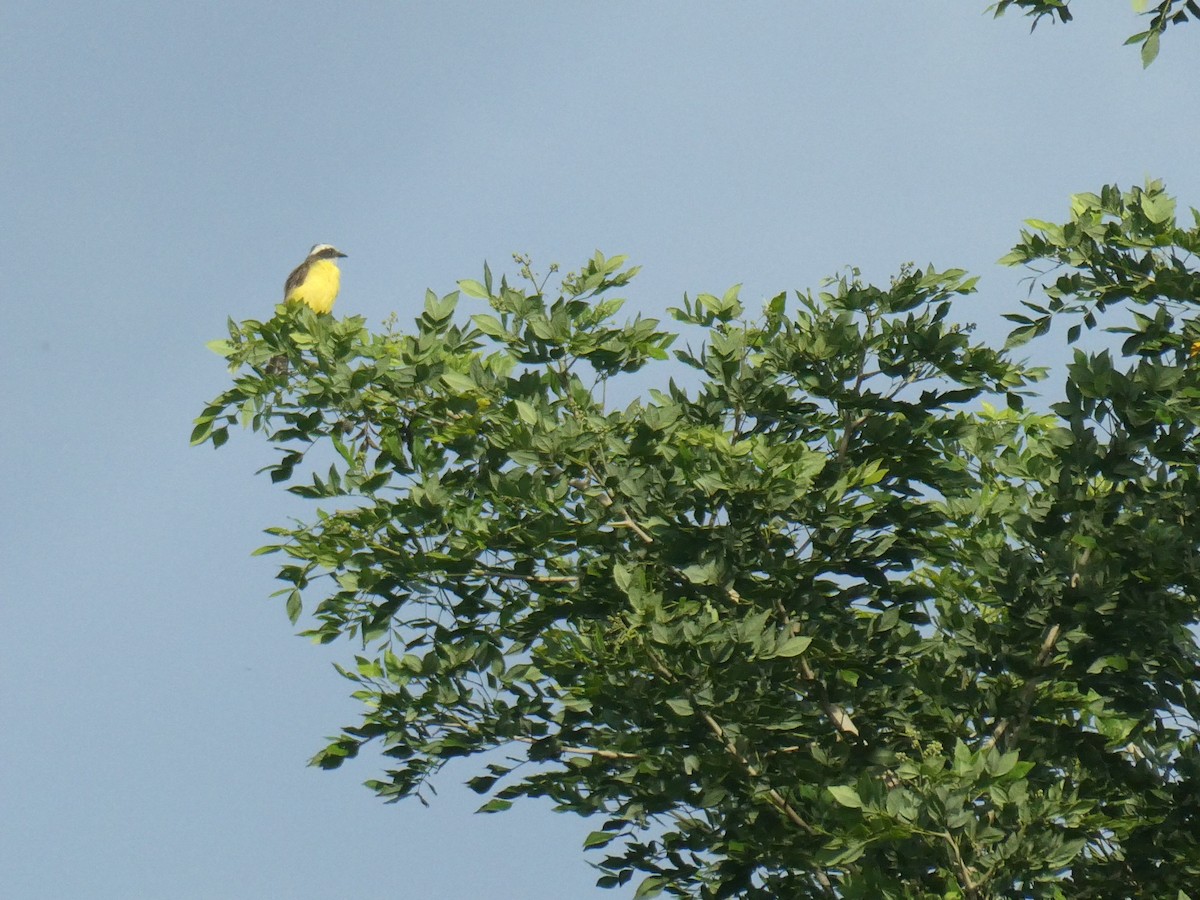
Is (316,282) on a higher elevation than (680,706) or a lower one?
higher

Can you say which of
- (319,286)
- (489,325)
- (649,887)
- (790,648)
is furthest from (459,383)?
(319,286)

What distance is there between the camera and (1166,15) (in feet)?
28.2

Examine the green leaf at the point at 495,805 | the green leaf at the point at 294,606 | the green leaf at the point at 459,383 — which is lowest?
the green leaf at the point at 495,805

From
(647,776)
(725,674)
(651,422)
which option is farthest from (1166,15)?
(647,776)

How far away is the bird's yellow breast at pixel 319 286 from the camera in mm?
16984

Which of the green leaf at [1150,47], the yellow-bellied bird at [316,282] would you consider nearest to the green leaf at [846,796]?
the green leaf at [1150,47]

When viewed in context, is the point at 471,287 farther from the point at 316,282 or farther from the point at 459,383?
the point at 316,282

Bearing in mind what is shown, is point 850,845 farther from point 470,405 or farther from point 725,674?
point 470,405

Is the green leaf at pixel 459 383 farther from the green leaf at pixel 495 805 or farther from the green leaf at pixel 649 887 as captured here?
the green leaf at pixel 649 887

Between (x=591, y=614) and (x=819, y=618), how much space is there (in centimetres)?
130

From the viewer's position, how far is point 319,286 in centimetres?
1714

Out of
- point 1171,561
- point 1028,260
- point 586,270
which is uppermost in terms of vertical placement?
point 586,270

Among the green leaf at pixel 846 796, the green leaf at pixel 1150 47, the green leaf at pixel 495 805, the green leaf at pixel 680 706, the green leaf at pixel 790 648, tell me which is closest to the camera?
the green leaf at pixel 846 796

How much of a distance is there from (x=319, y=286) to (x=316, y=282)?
0.35 ft
